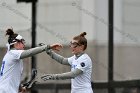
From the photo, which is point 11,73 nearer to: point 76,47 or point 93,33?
point 76,47

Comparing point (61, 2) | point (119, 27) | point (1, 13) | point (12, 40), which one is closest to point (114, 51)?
point (119, 27)

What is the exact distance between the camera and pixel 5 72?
7.25m

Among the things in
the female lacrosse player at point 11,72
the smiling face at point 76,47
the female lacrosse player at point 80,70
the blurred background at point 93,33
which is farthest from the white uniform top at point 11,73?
the blurred background at point 93,33

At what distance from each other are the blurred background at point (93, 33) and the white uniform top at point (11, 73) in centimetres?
344

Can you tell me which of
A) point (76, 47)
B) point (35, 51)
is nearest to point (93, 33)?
point (76, 47)

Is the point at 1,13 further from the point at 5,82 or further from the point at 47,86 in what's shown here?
the point at 5,82

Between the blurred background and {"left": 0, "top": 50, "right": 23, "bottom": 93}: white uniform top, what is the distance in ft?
11.3

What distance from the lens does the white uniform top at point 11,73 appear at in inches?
284

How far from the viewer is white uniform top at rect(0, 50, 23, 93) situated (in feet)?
23.6

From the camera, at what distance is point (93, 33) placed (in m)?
10.8

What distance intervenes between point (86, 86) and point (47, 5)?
172 inches

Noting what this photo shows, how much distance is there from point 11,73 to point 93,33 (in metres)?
3.82

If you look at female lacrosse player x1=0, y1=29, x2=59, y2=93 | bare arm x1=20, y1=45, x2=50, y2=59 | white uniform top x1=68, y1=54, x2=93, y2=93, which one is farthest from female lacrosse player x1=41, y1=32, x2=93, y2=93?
female lacrosse player x1=0, y1=29, x2=59, y2=93

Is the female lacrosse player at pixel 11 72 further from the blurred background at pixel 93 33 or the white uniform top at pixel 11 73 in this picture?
the blurred background at pixel 93 33
